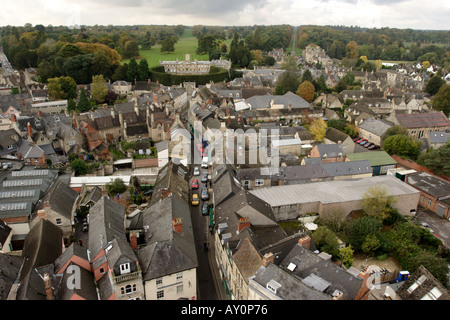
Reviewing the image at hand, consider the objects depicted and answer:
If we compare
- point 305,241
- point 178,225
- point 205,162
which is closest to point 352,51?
point 205,162

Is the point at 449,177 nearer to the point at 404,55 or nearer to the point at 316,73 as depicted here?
the point at 316,73

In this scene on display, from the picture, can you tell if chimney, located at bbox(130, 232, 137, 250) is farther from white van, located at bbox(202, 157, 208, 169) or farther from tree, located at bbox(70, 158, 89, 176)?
white van, located at bbox(202, 157, 208, 169)

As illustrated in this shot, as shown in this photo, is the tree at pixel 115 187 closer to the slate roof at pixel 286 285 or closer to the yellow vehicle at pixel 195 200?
the yellow vehicle at pixel 195 200

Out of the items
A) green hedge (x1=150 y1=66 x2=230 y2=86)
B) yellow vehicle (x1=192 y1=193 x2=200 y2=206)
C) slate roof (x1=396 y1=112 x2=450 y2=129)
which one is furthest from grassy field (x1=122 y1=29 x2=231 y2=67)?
yellow vehicle (x1=192 y1=193 x2=200 y2=206)

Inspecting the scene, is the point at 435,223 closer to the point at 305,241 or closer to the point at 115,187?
the point at 305,241

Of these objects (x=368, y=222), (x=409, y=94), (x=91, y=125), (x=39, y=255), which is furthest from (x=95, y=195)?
(x=409, y=94)

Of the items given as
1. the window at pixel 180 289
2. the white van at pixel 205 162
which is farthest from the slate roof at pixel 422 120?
the window at pixel 180 289
